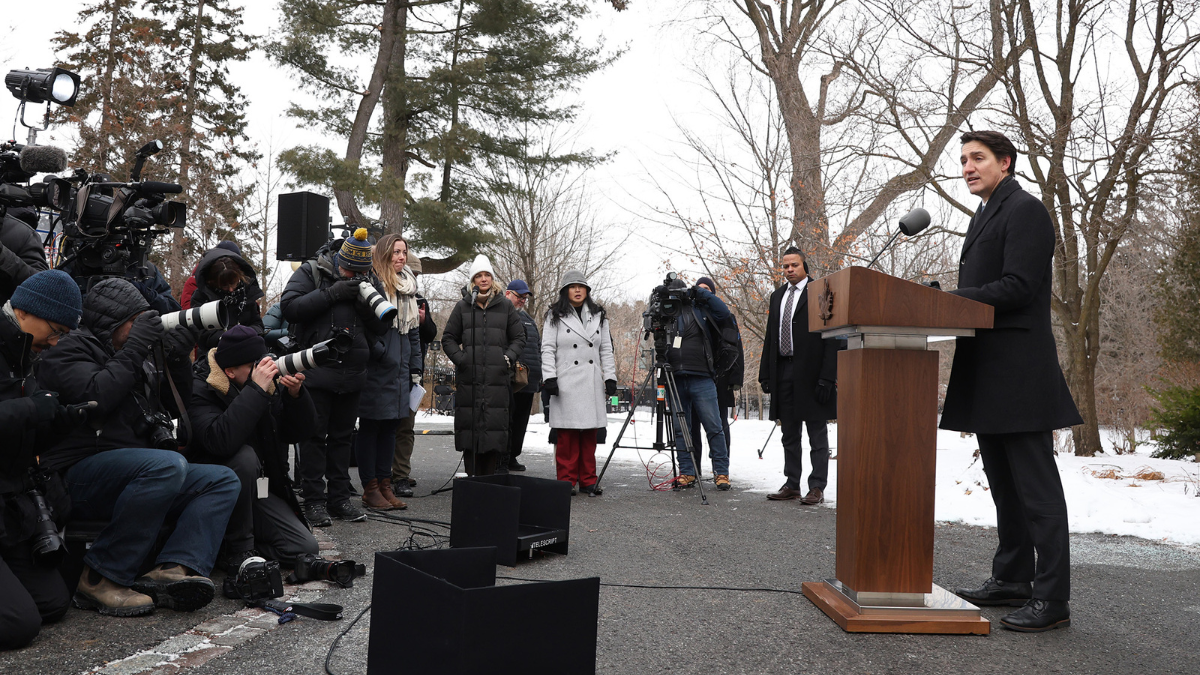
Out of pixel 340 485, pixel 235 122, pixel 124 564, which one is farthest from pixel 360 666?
pixel 235 122

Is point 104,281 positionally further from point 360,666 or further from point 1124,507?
point 1124,507

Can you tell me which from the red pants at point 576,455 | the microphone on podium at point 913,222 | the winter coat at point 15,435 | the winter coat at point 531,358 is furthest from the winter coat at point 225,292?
the winter coat at point 531,358

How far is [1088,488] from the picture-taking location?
6352 mm

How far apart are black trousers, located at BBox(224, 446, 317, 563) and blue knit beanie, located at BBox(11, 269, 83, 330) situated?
1.04m

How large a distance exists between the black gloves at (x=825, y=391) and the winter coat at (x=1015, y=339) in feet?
9.68

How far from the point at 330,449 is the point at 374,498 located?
24.3 inches

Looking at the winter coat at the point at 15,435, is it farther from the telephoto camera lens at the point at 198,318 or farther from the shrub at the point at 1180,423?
the shrub at the point at 1180,423

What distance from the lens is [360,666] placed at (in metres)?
2.66

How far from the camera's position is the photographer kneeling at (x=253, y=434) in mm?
3807

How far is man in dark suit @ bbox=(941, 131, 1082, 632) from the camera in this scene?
10.3 ft

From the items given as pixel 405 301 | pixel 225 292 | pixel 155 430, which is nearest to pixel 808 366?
pixel 405 301

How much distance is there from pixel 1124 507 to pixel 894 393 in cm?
372

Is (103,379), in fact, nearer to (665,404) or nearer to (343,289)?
(343,289)

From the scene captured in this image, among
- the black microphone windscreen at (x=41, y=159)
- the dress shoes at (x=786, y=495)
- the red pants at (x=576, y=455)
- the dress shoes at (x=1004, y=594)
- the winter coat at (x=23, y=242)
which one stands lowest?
the dress shoes at (x=786, y=495)
